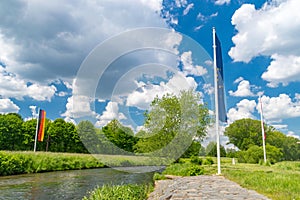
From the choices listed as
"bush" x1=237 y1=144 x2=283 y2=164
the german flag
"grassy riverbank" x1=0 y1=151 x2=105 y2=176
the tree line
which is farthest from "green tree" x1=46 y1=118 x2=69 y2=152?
"bush" x1=237 y1=144 x2=283 y2=164

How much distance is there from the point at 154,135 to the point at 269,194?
735 inches

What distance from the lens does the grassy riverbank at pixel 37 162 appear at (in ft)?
59.9

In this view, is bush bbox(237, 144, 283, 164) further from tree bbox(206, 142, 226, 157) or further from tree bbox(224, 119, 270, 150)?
tree bbox(224, 119, 270, 150)

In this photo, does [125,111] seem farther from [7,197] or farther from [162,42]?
[7,197]

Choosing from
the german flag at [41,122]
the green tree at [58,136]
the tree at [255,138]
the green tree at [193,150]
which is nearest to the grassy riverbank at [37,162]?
the german flag at [41,122]

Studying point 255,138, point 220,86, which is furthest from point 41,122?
point 255,138

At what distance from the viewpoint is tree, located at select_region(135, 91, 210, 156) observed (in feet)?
74.8

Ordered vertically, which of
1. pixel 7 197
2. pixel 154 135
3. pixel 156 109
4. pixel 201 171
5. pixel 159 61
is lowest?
pixel 7 197

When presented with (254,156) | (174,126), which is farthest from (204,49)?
(254,156)

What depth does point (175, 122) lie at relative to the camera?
907 inches

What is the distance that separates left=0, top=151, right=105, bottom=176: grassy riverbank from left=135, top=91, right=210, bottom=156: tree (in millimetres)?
7530

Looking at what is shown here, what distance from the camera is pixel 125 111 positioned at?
15727mm

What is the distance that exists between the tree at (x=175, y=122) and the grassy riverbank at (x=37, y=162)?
7.53 m

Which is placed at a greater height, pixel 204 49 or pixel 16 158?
pixel 204 49
